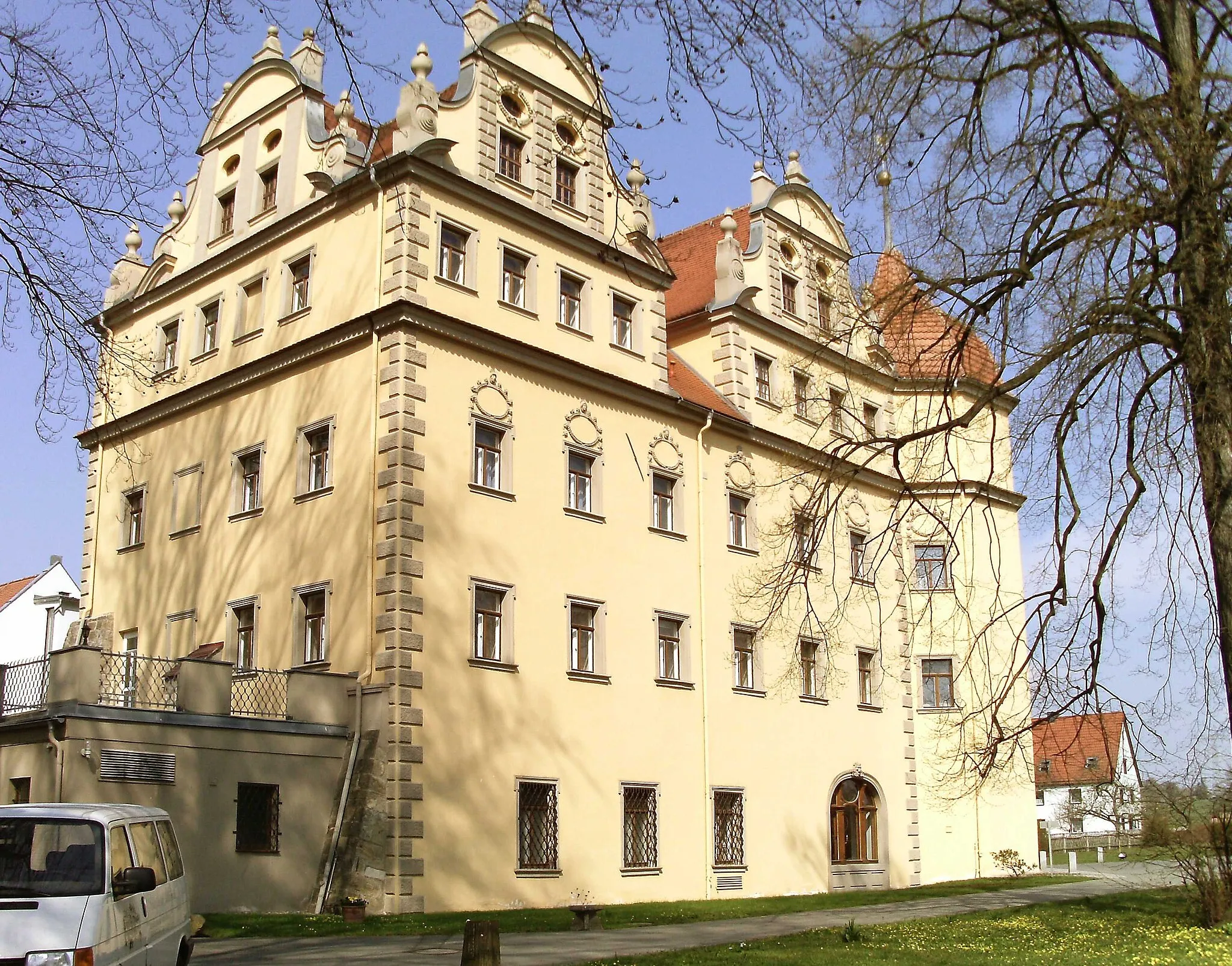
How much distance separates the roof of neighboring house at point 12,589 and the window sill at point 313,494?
122 ft

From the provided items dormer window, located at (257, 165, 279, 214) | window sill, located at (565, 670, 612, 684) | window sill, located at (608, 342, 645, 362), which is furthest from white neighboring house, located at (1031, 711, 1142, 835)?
dormer window, located at (257, 165, 279, 214)

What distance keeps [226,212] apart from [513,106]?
7.01m

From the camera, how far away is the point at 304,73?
92.4 feet

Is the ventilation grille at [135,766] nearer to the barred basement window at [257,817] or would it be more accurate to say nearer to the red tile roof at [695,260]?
the barred basement window at [257,817]

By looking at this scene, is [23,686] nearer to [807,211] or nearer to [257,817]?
[257,817]

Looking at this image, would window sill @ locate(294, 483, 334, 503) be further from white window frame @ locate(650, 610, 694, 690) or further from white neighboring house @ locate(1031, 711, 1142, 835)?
white neighboring house @ locate(1031, 711, 1142, 835)

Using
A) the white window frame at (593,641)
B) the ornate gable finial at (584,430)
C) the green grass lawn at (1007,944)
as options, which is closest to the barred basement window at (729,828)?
the white window frame at (593,641)

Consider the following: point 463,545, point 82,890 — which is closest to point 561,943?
point 463,545

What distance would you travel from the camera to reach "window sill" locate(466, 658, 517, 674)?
2375 cm

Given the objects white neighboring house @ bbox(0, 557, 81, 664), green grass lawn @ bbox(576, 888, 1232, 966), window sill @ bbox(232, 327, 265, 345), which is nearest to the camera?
green grass lawn @ bbox(576, 888, 1232, 966)

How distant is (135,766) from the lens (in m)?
20.3

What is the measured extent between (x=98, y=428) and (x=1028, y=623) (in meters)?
23.8

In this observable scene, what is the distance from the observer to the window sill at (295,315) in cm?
2625

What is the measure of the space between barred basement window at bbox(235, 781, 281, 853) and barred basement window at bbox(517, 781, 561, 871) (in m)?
4.34
